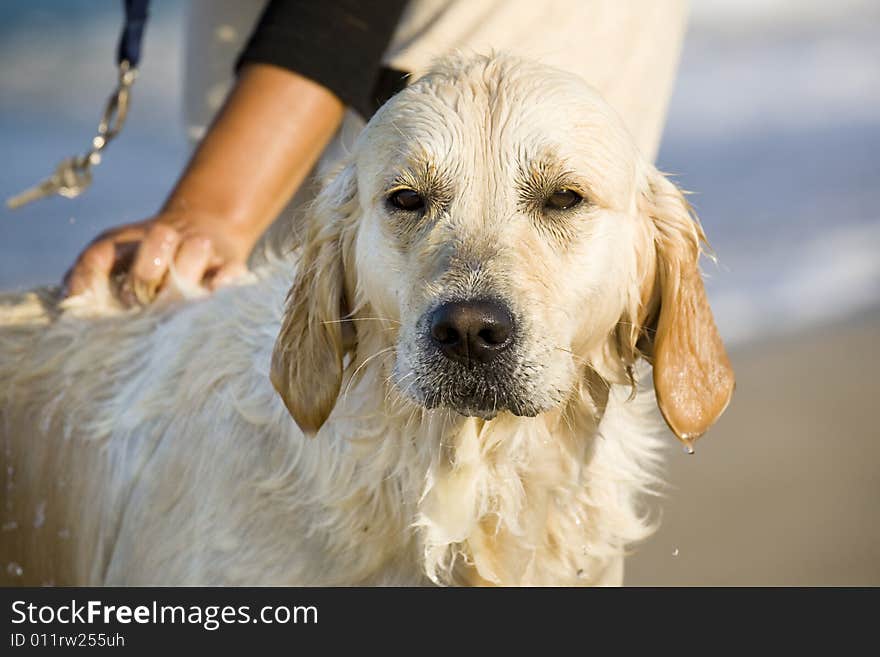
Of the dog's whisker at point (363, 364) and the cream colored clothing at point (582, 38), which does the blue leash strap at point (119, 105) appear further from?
the dog's whisker at point (363, 364)

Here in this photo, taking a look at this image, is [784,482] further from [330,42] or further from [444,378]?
[444,378]

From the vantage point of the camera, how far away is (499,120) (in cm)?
279

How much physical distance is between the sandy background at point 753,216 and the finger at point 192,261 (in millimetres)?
1924

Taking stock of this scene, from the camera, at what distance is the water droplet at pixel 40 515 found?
3775mm

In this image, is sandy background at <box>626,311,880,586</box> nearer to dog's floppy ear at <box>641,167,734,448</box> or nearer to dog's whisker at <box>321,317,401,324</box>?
dog's floppy ear at <box>641,167,734,448</box>

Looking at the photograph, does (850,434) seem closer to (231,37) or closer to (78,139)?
(231,37)

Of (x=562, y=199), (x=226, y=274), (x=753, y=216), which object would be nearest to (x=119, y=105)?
(x=226, y=274)

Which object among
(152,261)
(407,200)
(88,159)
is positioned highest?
(88,159)

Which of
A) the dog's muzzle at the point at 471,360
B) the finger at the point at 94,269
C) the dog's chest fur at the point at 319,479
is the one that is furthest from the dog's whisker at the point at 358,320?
the finger at the point at 94,269

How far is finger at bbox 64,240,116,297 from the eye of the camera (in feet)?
12.8

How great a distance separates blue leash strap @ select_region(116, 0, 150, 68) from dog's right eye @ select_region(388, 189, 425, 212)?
1545 millimetres

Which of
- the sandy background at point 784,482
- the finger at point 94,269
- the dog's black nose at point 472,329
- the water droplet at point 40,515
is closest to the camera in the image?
the dog's black nose at point 472,329

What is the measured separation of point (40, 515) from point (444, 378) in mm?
1776

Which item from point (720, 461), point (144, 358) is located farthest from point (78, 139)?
point (144, 358)
